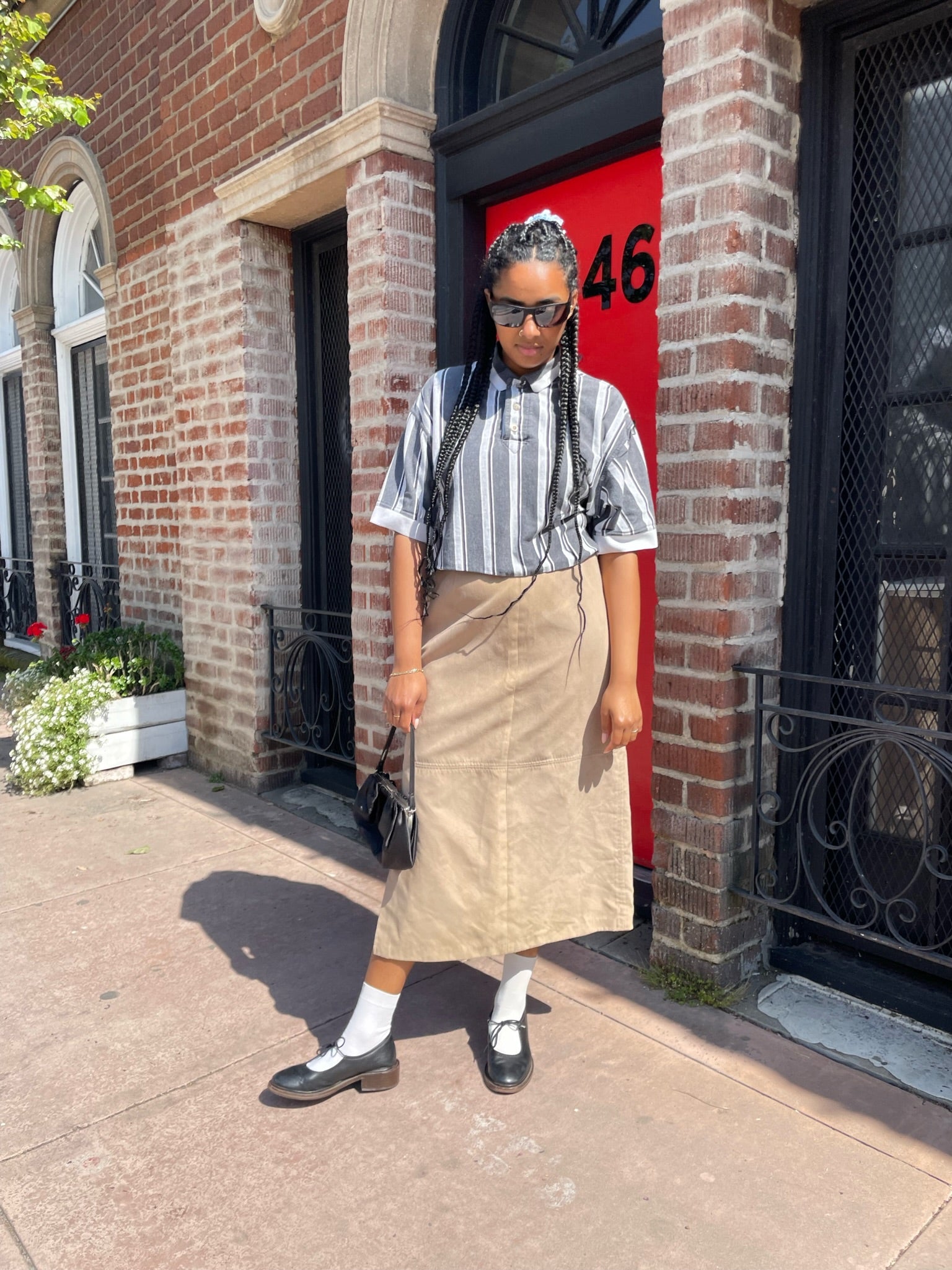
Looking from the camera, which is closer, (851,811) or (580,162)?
(851,811)

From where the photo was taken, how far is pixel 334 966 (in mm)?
3012

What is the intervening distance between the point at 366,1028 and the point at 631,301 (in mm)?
2389

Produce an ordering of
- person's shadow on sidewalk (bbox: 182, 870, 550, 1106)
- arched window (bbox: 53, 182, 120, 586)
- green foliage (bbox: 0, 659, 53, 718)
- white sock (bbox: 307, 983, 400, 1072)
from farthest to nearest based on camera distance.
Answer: arched window (bbox: 53, 182, 120, 586) → green foliage (bbox: 0, 659, 53, 718) → person's shadow on sidewalk (bbox: 182, 870, 550, 1106) → white sock (bbox: 307, 983, 400, 1072)

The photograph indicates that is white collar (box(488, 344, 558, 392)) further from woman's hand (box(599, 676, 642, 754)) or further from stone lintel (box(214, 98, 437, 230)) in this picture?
stone lintel (box(214, 98, 437, 230))

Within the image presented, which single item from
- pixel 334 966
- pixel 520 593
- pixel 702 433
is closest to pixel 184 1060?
pixel 334 966

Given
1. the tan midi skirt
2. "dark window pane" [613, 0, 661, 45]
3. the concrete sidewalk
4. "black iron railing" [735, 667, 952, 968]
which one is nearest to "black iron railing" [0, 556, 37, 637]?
the concrete sidewalk

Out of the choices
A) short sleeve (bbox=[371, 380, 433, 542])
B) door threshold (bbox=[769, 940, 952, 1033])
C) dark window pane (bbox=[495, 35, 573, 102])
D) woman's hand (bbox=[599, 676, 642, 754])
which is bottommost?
door threshold (bbox=[769, 940, 952, 1033])

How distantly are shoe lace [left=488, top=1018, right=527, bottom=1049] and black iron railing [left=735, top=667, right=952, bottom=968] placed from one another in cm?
76

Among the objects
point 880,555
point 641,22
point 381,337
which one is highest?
point 641,22

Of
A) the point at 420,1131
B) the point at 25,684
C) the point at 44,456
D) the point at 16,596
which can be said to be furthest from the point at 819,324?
the point at 16,596

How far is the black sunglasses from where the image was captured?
209 cm

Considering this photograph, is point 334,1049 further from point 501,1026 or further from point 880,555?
point 880,555

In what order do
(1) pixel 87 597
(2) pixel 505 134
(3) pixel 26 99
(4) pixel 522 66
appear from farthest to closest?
(1) pixel 87 597, (3) pixel 26 99, (4) pixel 522 66, (2) pixel 505 134

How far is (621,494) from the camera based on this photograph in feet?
7.31
